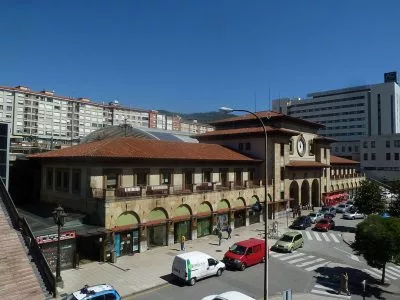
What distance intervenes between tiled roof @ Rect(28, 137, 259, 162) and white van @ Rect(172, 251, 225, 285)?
11524 mm

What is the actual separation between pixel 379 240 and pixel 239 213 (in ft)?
68.1

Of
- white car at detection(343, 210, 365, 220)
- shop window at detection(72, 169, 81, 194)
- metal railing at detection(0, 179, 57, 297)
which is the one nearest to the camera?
metal railing at detection(0, 179, 57, 297)

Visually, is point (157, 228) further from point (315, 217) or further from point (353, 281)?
point (315, 217)

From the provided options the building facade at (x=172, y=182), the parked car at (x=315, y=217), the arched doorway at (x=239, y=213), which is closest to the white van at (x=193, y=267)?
the building facade at (x=172, y=182)

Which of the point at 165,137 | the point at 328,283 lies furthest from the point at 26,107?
the point at 328,283

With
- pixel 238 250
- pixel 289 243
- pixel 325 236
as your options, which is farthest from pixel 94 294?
pixel 325 236

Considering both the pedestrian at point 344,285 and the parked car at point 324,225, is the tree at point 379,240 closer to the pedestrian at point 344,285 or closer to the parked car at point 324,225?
the pedestrian at point 344,285

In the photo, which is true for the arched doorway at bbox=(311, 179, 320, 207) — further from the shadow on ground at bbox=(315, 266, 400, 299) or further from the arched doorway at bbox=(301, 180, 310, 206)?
the shadow on ground at bbox=(315, 266, 400, 299)

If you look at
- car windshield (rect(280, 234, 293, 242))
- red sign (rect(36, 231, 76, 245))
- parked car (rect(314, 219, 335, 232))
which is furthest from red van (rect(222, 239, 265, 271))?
parked car (rect(314, 219, 335, 232))

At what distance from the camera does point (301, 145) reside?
6106 centimetres

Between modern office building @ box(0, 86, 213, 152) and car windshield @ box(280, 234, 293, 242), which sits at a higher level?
modern office building @ box(0, 86, 213, 152)

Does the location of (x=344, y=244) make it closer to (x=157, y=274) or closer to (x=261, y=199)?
(x=261, y=199)

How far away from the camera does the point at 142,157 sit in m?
34.1

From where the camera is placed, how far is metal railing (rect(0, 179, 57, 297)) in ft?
63.6
